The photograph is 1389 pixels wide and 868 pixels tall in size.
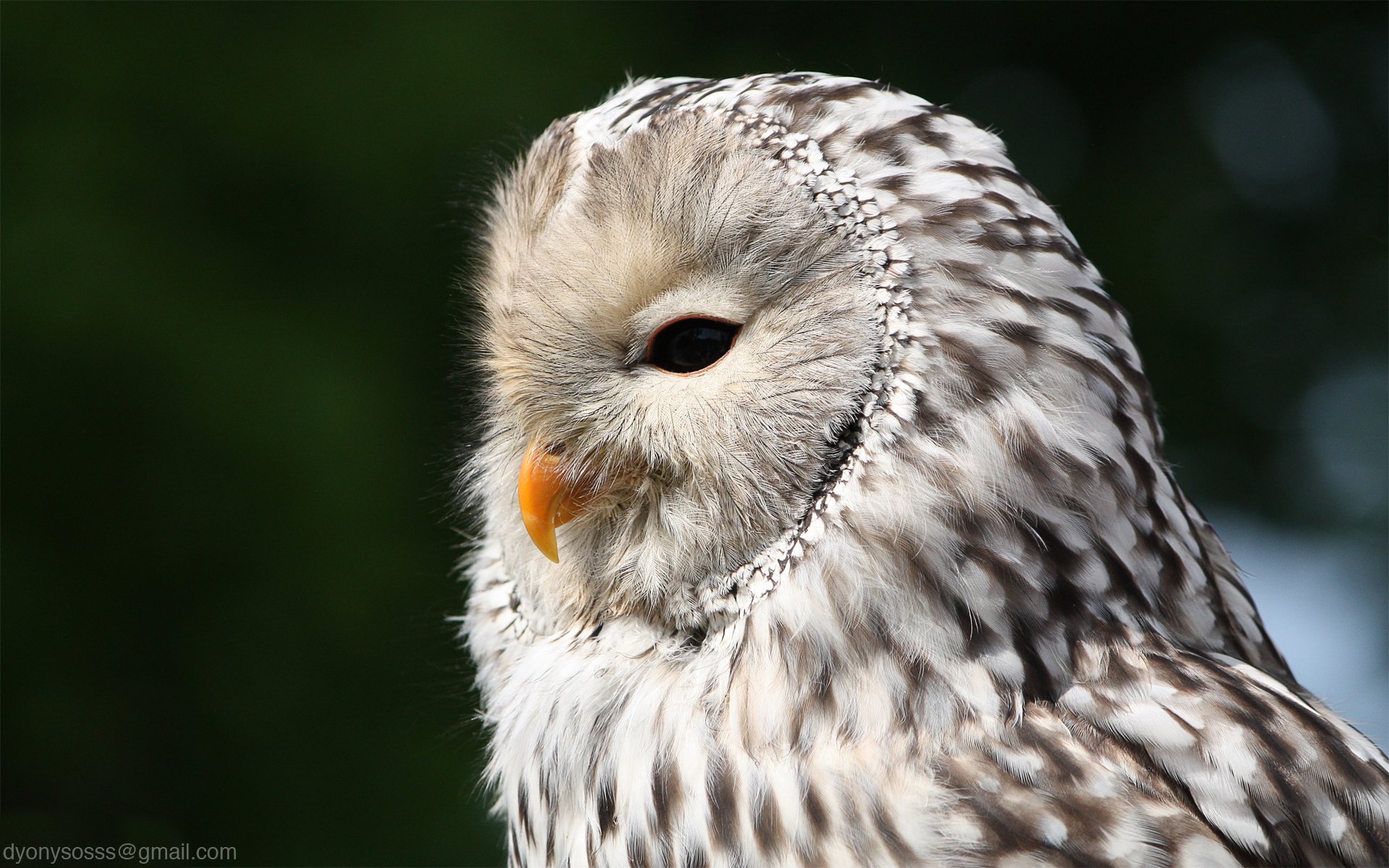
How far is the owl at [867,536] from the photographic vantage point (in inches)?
49.9

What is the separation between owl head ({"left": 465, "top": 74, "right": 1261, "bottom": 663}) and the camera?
1.37m

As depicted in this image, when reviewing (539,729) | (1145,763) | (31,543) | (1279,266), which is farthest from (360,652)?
(1279,266)

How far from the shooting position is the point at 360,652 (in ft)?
12.5

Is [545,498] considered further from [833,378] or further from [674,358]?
[833,378]

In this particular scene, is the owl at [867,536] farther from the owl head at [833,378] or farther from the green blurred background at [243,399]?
the green blurred background at [243,399]

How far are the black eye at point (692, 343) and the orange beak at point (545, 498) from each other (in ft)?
0.71

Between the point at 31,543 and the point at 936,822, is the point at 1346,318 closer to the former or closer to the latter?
the point at 936,822

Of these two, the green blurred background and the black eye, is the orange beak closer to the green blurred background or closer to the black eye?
the black eye

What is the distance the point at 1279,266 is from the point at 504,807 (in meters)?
4.58

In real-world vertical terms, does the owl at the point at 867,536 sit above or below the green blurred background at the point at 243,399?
above

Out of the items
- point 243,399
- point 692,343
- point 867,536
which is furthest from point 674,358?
point 243,399

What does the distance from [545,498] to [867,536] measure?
0.44m

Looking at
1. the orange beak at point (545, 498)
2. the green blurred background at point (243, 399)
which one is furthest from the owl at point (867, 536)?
the green blurred background at point (243, 399)

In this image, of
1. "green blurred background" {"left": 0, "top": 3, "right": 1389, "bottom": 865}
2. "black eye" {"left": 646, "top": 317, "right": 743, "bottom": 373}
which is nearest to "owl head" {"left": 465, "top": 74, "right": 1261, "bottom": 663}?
"black eye" {"left": 646, "top": 317, "right": 743, "bottom": 373}
